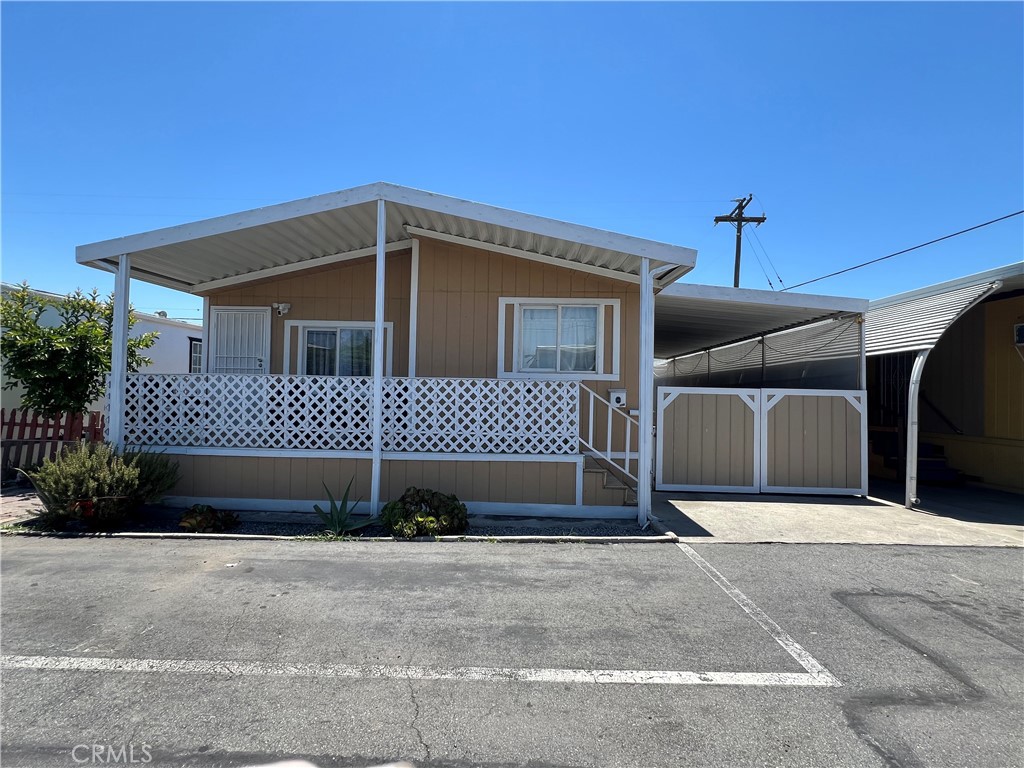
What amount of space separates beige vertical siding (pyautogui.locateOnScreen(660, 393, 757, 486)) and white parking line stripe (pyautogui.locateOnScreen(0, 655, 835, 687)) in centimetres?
624

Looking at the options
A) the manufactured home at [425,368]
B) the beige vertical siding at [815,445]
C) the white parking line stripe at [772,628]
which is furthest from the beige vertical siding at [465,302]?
the beige vertical siding at [815,445]

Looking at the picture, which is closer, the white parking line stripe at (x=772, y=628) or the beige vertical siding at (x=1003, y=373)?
the white parking line stripe at (x=772, y=628)

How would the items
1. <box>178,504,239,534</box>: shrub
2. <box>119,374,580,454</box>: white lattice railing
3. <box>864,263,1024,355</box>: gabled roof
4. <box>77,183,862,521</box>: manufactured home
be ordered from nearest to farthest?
<box>178,504,239,534</box>: shrub
<box>77,183,862,521</box>: manufactured home
<box>119,374,580,454</box>: white lattice railing
<box>864,263,1024,355</box>: gabled roof

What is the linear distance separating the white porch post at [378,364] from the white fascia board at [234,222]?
13.9 inches

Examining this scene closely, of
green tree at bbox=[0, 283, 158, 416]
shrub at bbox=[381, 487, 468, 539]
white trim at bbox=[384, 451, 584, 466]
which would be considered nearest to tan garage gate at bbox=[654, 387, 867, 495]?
white trim at bbox=[384, 451, 584, 466]

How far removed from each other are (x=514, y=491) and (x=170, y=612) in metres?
4.12

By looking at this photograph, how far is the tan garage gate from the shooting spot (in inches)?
364

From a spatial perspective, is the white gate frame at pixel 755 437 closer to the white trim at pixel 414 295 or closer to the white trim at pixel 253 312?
the white trim at pixel 414 295

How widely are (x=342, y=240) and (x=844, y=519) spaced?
8.25 metres

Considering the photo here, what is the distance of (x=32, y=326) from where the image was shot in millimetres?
9031

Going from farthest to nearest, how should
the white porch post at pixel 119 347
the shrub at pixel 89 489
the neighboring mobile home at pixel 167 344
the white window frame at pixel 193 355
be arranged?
the white window frame at pixel 193 355 < the neighboring mobile home at pixel 167 344 < the white porch post at pixel 119 347 < the shrub at pixel 89 489

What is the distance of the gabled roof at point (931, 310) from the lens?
838cm

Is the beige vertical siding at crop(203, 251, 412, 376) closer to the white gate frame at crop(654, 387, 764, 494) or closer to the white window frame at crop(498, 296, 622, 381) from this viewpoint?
the white window frame at crop(498, 296, 622, 381)

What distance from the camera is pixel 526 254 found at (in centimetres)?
797
